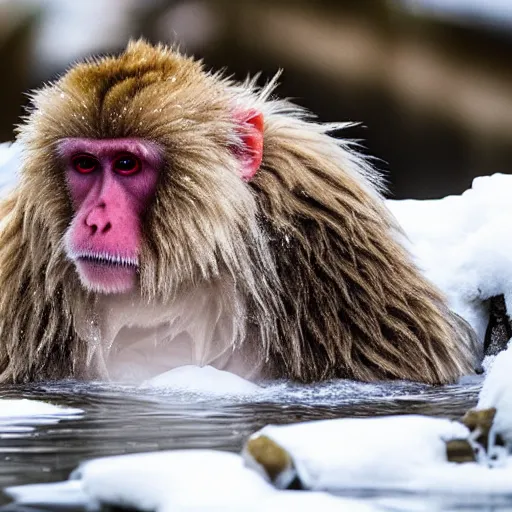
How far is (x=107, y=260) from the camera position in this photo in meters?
1.91

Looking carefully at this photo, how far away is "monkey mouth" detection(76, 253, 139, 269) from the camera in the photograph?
6.24 feet

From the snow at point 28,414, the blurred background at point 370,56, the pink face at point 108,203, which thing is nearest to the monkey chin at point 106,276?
the pink face at point 108,203

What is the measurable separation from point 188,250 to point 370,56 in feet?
2.61

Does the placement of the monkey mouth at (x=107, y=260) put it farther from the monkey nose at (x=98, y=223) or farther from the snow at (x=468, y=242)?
the snow at (x=468, y=242)

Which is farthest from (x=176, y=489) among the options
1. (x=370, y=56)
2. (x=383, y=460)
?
(x=370, y=56)

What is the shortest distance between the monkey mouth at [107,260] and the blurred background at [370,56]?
62 cm

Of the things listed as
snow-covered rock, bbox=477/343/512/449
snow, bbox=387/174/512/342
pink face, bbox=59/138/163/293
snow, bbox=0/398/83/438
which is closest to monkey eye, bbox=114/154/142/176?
pink face, bbox=59/138/163/293

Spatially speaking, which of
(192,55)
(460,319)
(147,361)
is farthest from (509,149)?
(147,361)

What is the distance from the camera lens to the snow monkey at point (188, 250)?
77.5 inches

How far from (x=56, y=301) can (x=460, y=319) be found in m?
0.72

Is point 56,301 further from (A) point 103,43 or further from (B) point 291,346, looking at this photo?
(A) point 103,43

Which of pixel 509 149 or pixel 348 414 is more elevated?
pixel 509 149

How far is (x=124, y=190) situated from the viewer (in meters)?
1.98

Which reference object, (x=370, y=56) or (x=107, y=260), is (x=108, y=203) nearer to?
(x=107, y=260)
